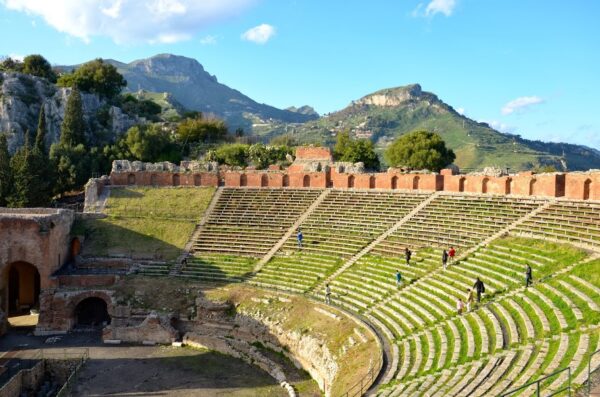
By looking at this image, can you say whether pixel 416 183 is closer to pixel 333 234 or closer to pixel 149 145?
pixel 333 234

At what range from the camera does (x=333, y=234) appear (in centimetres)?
3130

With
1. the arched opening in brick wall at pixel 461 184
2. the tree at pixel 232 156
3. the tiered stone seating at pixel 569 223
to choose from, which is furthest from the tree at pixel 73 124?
the tiered stone seating at pixel 569 223

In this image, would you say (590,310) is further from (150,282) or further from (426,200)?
(150,282)

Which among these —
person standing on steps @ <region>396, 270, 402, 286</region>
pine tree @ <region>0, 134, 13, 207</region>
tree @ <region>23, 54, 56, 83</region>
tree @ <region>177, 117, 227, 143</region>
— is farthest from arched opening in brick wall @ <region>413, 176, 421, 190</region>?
tree @ <region>23, 54, 56, 83</region>

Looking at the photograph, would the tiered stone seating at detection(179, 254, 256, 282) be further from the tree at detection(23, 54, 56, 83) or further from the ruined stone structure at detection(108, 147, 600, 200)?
the tree at detection(23, 54, 56, 83)

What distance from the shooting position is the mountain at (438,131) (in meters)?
82.0

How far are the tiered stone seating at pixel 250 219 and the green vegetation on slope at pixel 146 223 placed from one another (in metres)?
1.37

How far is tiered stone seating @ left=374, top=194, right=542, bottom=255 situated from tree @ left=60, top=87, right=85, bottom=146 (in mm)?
39907

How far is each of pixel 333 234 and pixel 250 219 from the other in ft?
21.2

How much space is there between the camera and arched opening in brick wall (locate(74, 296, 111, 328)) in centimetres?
2959

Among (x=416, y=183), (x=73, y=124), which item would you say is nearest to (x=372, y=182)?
(x=416, y=183)

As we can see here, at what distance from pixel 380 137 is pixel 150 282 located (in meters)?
87.0

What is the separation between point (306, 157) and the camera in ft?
145

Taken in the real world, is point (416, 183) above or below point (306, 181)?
above
